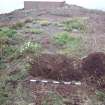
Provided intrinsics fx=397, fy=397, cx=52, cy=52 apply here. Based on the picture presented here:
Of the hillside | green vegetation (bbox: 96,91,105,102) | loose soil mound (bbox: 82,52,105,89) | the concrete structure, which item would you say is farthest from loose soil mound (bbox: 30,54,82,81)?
the concrete structure

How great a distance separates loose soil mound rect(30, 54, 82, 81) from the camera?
8688 millimetres

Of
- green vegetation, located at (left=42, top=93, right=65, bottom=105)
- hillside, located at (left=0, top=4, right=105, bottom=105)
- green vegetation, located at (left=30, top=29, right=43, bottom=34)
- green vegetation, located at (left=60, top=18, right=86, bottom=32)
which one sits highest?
green vegetation, located at (left=60, top=18, right=86, bottom=32)

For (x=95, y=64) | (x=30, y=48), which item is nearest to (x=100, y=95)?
(x=95, y=64)

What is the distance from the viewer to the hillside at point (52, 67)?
7.67 metres

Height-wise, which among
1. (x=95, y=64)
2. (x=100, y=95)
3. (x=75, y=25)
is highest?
(x=75, y=25)

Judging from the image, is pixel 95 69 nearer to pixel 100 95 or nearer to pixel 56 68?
pixel 56 68

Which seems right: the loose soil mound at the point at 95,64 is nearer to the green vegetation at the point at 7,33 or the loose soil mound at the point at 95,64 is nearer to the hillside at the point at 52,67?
the hillside at the point at 52,67

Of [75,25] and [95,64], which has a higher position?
[75,25]

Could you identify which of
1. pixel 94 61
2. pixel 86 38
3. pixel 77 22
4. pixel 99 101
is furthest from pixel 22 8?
pixel 99 101

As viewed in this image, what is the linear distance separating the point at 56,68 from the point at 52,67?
107 mm

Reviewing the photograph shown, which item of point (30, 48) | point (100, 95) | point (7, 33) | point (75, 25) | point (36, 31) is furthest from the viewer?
point (75, 25)

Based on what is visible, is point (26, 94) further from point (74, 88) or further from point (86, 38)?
point (86, 38)

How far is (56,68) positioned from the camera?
8.91 metres

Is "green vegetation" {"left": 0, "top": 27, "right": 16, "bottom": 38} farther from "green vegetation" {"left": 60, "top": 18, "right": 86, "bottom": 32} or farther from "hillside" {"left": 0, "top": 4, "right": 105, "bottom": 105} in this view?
"green vegetation" {"left": 60, "top": 18, "right": 86, "bottom": 32}
